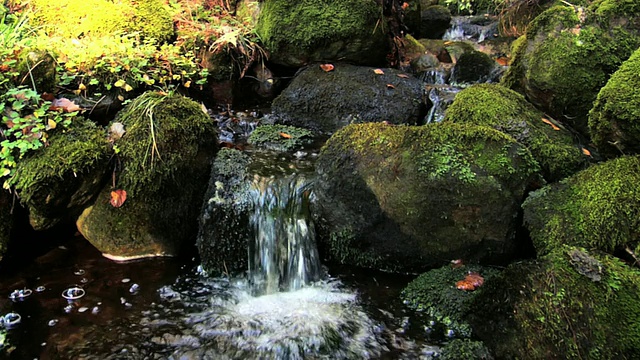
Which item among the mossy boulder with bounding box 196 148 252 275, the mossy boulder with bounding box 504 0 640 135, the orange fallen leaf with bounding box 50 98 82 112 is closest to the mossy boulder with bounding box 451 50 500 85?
the mossy boulder with bounding box 504 0 640 135

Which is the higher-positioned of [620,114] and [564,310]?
[620,114]

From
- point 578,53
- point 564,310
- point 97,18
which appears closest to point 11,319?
point 564,310

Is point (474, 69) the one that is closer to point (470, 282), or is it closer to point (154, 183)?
point (470, 282)

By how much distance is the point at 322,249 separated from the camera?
14.0 ft

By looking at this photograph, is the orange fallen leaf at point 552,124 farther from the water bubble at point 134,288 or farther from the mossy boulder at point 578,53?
the water bubble at point 134,288

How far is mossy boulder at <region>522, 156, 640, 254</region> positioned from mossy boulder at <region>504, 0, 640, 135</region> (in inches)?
43.6

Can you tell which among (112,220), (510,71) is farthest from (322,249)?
(510,71)

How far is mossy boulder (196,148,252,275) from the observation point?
4.14 metres

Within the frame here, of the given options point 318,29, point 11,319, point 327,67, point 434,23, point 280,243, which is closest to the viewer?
point 11,319

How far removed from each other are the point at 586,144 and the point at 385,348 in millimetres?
3286

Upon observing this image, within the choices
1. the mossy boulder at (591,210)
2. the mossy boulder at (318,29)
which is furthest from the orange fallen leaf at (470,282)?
the mossy boulder at (318,29)

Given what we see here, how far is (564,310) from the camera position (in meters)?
2.71

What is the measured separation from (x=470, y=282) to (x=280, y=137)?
319cm

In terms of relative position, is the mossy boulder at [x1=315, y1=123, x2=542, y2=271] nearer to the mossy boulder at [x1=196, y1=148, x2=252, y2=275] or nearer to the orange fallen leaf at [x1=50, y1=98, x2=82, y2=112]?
the mossy boulder at [x1=196, y1=148, x2=252, y2=275]
